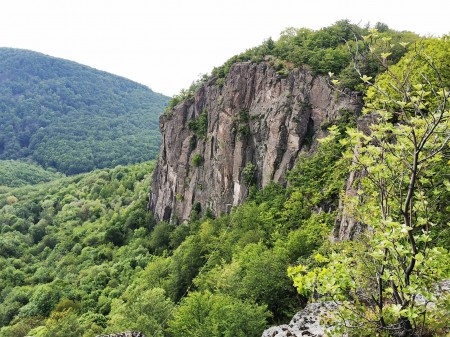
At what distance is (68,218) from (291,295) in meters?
85.3

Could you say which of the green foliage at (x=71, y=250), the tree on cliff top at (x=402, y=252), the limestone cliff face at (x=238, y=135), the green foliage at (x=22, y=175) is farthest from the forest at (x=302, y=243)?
the green foliage at (x=22, y=175)

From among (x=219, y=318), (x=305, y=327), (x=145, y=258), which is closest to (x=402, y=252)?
(x=305, y=327)

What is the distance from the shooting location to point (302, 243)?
1031 inches

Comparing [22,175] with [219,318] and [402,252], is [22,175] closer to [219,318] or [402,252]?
[219,318]

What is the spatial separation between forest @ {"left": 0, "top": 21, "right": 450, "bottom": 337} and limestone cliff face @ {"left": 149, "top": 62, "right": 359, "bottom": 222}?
1958 mm

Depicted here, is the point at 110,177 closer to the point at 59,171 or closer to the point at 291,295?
the point at 59,171

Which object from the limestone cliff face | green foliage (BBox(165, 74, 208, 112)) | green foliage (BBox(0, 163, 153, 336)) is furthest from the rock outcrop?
green foliage (BBox(165, 74, 208, 112))

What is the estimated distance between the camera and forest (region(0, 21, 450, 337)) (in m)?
6.78

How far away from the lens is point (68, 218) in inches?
3745

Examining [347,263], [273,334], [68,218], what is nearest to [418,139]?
[347,263]

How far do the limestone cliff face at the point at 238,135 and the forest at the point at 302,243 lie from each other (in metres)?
1.96

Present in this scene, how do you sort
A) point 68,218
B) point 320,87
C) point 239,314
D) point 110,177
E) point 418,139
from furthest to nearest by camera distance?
point 110,177, point 68,218, point 320,87, point 239,314, point 418,139

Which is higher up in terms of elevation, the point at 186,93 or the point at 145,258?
the point at 186,93

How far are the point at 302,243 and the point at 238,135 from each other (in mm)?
25531
